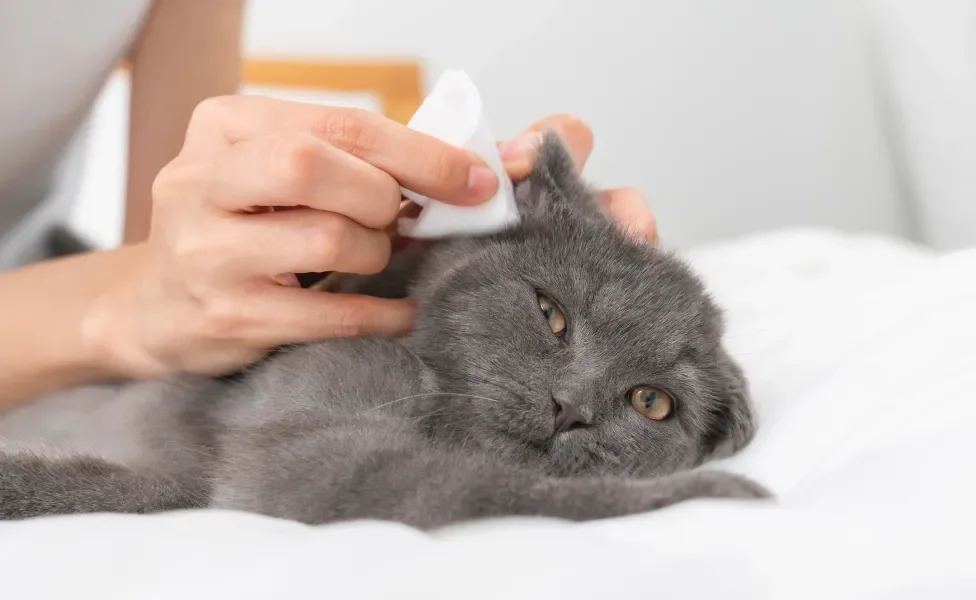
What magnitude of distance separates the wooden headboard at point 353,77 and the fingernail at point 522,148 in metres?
1.62

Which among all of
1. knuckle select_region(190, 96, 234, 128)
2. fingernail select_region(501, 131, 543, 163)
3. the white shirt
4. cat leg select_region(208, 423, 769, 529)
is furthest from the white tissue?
the white shirt

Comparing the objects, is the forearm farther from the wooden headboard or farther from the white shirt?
the wooden headboard

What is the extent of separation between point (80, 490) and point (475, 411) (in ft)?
1.42

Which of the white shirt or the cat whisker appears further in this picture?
the white shirt

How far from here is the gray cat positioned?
673mm

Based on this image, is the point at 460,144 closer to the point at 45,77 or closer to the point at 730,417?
the point at 730,417

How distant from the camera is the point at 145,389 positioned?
103cm

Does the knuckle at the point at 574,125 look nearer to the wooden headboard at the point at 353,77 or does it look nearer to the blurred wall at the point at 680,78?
the wooden headboard at the point at 353,77

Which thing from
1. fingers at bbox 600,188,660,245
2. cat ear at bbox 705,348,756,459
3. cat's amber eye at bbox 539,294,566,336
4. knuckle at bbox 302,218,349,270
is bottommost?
cat ear at bbox 705,348,756,459

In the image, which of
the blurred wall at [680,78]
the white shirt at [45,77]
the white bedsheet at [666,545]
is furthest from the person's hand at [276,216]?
the blurred wall at [680,78]

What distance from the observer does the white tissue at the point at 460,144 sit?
929 mm

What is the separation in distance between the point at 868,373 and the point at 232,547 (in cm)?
75

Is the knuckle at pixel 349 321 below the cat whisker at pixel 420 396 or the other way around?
the other way around

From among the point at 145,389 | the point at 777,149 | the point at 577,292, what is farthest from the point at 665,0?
the point at 145,389
